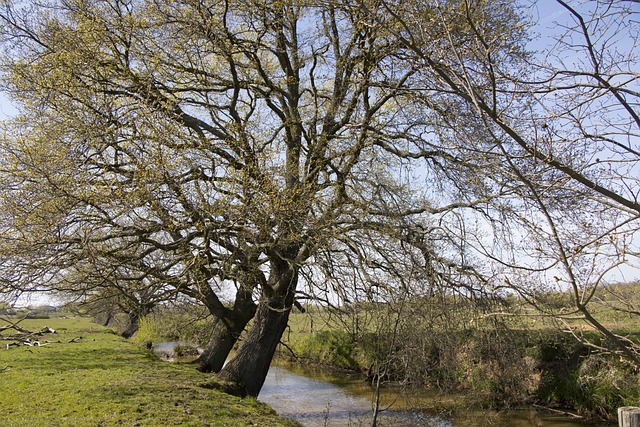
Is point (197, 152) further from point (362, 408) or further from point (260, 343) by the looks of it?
point (362, 408)

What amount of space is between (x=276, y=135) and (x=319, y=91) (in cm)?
263

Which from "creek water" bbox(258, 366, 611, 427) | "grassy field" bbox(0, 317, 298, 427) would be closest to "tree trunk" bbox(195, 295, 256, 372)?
"grassy field" bbox(0, 317, 298, 427)

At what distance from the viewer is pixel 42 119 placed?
9.77 meters

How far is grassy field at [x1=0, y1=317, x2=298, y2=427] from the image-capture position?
7215 mm

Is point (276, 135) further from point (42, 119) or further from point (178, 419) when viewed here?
point (178, 419)

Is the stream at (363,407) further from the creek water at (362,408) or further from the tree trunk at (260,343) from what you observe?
the tree trunk at (260,343)

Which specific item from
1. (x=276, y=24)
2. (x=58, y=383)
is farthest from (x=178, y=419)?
(x=276, y=24)

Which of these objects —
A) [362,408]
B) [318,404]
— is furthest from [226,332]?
[362,408]

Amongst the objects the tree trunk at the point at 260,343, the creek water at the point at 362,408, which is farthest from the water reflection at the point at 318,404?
the tree trunk at the point at 260,343

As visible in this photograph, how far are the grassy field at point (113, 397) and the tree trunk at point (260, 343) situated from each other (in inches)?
29.5

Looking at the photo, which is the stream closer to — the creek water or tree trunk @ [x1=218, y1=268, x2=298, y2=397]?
the creek water

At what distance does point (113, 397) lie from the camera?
8.42 m

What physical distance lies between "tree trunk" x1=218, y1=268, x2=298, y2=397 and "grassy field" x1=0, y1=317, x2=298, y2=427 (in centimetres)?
75

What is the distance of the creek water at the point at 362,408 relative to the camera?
9.31 meters
